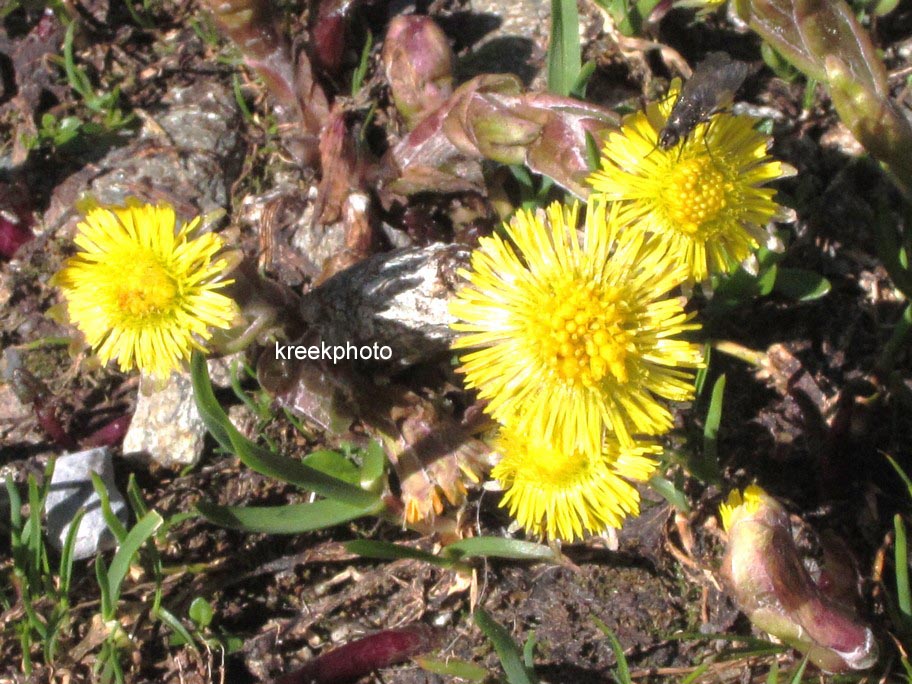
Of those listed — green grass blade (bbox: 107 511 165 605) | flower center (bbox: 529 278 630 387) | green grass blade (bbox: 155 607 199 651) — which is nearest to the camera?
flower center (bbox: 529 278 630 387)

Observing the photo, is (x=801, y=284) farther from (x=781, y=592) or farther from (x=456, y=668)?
(x=456, y=668)

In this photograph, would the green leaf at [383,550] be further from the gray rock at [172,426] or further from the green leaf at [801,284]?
the green leaf at [801,284]

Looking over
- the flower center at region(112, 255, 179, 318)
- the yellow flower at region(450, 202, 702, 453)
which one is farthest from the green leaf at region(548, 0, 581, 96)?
the flower center at region(112, 255, 179, 318)

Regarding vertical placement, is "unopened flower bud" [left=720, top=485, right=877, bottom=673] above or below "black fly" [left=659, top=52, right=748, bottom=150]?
below

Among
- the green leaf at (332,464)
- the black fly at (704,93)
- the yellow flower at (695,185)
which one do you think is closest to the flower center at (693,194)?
the yellow flower at (695,185)

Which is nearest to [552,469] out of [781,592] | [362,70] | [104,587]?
[781,592]

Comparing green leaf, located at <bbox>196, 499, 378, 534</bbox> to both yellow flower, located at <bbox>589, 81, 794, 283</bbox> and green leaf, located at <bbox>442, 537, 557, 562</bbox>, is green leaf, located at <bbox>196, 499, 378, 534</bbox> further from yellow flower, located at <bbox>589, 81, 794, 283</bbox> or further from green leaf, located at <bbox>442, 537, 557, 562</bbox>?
yellow flower, located at <bbox>589, 81, 794, 283</bbox>
